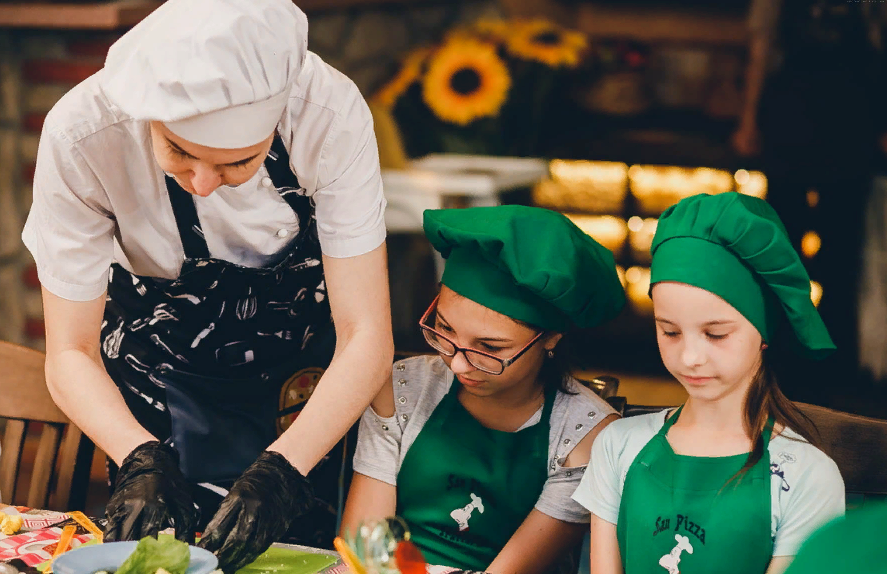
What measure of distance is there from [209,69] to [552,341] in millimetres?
753

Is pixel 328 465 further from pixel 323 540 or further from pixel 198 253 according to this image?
pixel 198 253

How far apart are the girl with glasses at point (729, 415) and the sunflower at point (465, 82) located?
161 centimetres

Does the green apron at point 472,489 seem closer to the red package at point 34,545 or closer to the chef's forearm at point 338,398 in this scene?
the chef's forearm at point 338,398

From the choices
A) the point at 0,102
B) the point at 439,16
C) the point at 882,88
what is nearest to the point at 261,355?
the point at 0,102

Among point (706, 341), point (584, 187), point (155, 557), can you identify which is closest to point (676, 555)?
point (706, 341)

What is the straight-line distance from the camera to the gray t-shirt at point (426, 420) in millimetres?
1555

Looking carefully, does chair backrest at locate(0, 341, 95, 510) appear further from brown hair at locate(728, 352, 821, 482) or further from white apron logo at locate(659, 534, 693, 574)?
brown hair at locate(728, 352, 821, 482)

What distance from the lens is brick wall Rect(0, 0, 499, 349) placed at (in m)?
2.81

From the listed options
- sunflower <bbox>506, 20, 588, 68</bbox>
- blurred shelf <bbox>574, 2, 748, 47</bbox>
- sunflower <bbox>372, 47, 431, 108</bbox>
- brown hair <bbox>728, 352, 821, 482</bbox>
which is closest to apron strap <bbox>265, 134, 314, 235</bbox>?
brown hair <bbox>728, 352, 821, 482</bbox>

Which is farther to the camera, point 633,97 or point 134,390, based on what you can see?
point 633,97

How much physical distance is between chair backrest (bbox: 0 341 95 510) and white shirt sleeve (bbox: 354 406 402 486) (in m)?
0.54

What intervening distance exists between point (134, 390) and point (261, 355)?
9.6 inches

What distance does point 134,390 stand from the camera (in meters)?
1.70

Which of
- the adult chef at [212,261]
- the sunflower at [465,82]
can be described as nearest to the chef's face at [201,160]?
the adult chef at [212,261]
